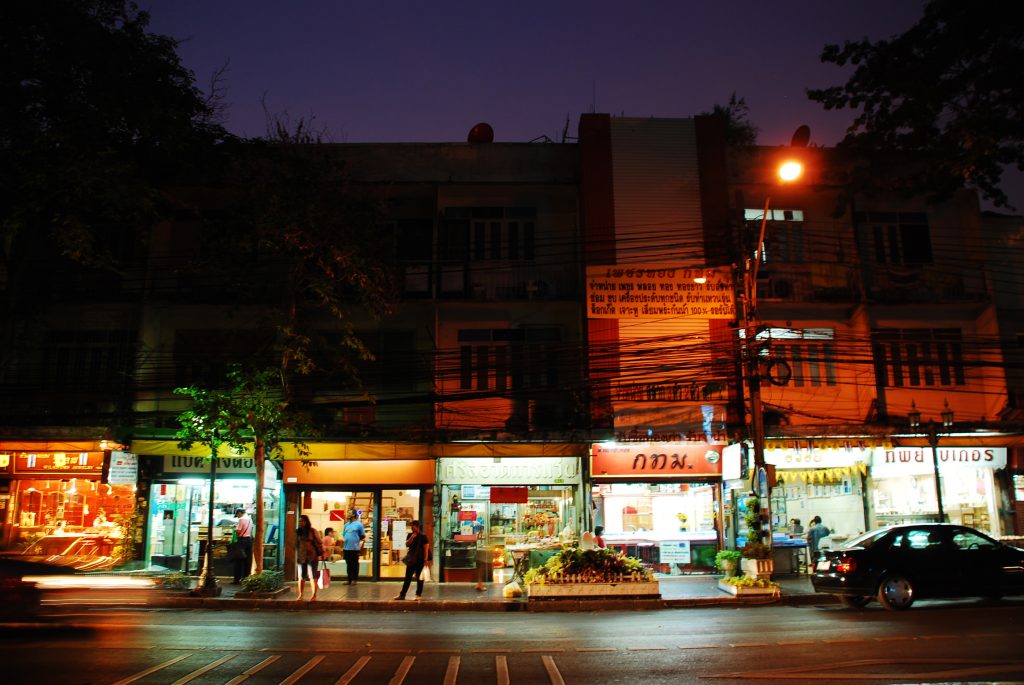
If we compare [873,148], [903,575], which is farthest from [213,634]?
[873,148]

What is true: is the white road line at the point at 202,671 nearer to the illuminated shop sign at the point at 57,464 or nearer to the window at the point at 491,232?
the illuminated shop sign at the point at 57,464

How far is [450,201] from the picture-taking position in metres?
23.9

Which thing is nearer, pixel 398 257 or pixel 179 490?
pixel 179 490

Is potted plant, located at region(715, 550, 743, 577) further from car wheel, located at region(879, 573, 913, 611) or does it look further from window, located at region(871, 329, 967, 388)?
window, located at region(871, 329, 967, 388)

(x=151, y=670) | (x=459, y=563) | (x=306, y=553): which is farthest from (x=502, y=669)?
(x=459, y=563)

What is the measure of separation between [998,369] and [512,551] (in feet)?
49.9

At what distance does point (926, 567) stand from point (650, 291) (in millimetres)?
9911

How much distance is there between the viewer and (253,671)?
8641 millimetres

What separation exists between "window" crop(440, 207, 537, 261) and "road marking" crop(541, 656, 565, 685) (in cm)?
1569

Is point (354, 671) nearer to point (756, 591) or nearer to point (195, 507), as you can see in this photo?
point (756, 591)

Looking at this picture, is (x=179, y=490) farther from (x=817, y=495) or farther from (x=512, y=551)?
(x=817, y=495)

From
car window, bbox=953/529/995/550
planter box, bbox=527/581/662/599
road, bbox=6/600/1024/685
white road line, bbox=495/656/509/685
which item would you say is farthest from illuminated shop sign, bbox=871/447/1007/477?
white road line, bbox=495/656/509/685

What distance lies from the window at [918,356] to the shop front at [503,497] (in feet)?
31.3

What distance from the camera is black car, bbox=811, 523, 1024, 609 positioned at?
13.6 metres
